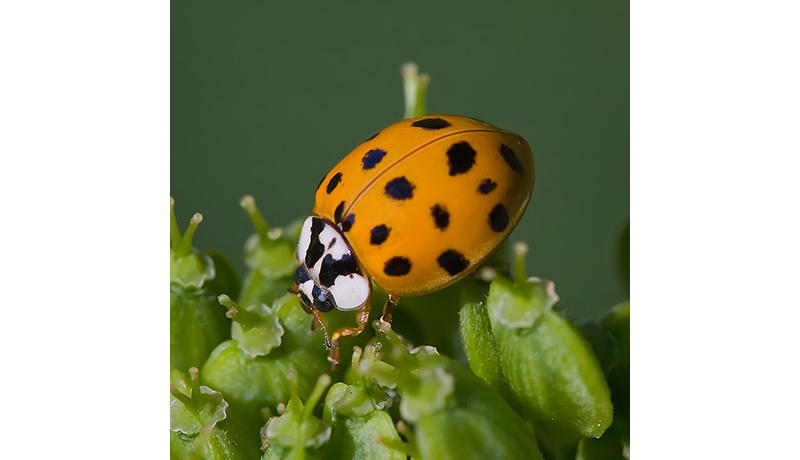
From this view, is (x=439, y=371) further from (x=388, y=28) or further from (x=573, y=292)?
(x=388, y=28)

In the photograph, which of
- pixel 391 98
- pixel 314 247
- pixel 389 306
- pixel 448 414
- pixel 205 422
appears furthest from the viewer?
pixel 391 98

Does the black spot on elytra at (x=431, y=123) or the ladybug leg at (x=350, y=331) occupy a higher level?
the black spot on elytra at (x=431, y=123)

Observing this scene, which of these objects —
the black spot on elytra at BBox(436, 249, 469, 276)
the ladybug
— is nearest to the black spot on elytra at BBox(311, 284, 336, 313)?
the ladybug

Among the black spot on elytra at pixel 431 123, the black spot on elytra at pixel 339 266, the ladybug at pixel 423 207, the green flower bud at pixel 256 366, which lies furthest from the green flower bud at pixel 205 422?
the black spot on elytra at pixel 431 123

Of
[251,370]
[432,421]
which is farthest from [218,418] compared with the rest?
[432,421]

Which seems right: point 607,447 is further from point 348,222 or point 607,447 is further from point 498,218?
point 348,222

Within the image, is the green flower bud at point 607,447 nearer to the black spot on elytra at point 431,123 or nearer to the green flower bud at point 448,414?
the green flower bud at point 448,414

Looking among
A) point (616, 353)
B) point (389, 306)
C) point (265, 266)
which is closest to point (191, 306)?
point (265, 266)
